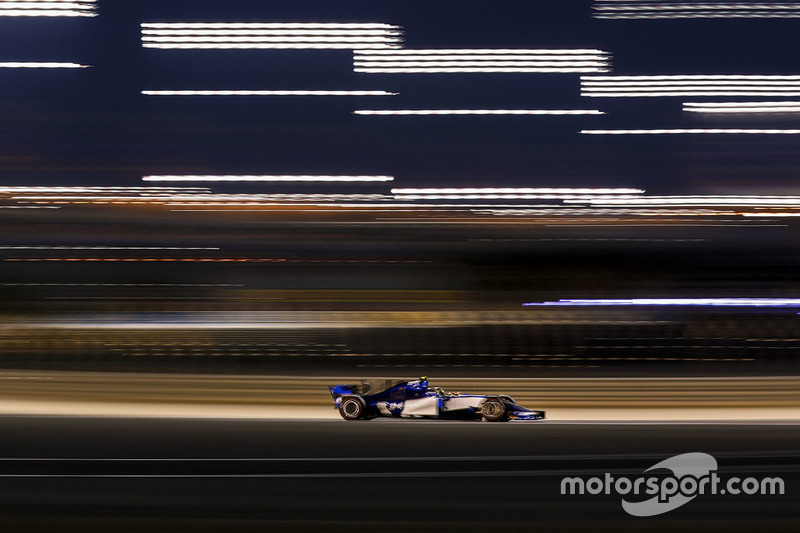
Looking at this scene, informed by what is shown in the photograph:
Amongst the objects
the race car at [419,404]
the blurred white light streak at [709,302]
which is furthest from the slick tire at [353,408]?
the blurred white light streak at [709,302]

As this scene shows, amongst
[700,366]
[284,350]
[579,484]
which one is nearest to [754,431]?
[579,484]

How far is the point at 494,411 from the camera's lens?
22.0ft

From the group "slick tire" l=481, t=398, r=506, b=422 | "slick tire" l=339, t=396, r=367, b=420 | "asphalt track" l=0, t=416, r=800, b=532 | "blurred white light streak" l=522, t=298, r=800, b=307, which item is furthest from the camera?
"blurred white light streak" l=522, t=298, r=800, b=307

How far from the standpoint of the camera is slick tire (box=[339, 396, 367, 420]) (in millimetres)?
6824

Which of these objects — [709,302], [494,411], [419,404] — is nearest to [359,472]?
[419,404]

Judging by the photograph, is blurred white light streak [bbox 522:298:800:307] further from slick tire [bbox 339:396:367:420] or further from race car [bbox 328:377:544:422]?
slick tire [bbox 339:396:367:420]

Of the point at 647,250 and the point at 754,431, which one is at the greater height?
the point at 647,250

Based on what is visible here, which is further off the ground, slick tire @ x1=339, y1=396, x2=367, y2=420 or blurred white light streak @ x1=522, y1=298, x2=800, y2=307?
blurred white light streak @ x1=522, y1=298, x2=800, y2=307

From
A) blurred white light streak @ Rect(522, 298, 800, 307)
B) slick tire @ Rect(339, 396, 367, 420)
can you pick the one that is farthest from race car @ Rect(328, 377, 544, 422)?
blurred white light streak @ Rect(522, 298, 800, 307)

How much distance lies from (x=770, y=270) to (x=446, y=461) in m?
16.0

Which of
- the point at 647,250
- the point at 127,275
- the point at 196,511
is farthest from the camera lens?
the point at 127,275

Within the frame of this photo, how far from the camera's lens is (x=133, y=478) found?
526 centimetres

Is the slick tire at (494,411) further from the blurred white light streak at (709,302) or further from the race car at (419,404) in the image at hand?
the blurred white light streak at (709,302)

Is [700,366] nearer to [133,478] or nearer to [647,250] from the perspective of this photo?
[647,250]
